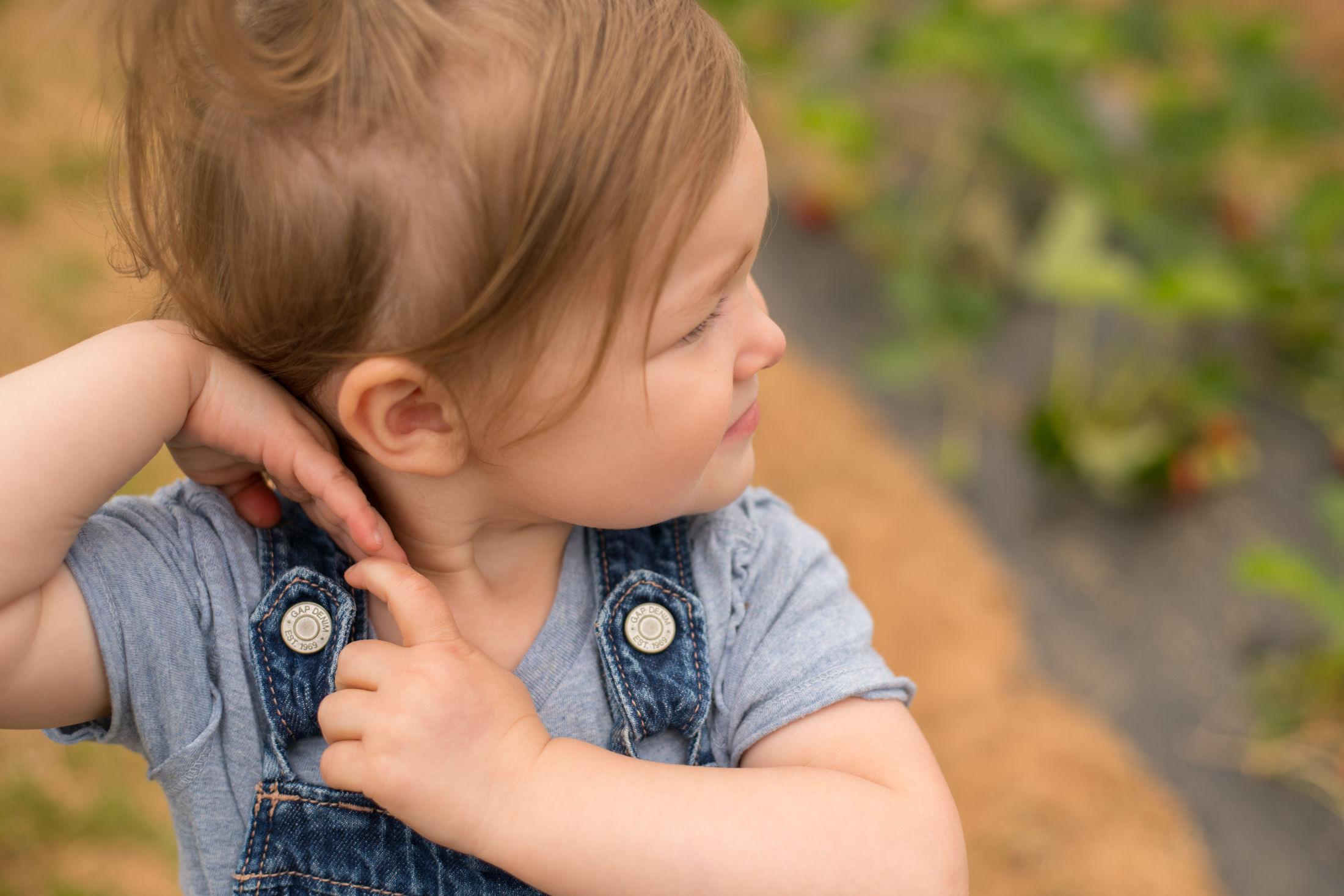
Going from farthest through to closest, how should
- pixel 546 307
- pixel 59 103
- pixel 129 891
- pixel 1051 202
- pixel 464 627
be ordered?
1. pixel 59 103
2. pixel 1051 202
3. pixel 129 891
4. pixel 464 627
5. pixel 546 307

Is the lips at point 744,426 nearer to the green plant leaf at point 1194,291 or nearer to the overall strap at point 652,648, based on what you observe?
the overall strap at point 652,648

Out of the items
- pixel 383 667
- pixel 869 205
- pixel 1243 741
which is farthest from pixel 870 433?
pixel 383 667

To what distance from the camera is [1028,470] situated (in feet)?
7.77

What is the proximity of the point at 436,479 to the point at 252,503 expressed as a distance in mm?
145

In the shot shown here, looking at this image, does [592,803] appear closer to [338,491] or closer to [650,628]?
[650,628]

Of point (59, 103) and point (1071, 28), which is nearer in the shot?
point (1071, 28)

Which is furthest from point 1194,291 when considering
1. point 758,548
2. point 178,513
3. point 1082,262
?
point 178,513

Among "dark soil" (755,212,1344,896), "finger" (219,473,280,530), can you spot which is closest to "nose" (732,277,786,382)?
"finger" (219,473,280,530)

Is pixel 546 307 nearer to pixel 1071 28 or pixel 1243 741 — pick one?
pixel 1243 741

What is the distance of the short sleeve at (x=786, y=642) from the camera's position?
745 mm

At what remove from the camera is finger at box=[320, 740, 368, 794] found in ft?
2.19

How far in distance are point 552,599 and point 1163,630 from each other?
1682 millimetres

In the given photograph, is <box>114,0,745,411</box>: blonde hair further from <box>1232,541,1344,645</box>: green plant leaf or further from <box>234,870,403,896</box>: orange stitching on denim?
<box>1232,541,1344,645</box>: green plant leaf

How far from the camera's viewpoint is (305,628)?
2.48 feet
